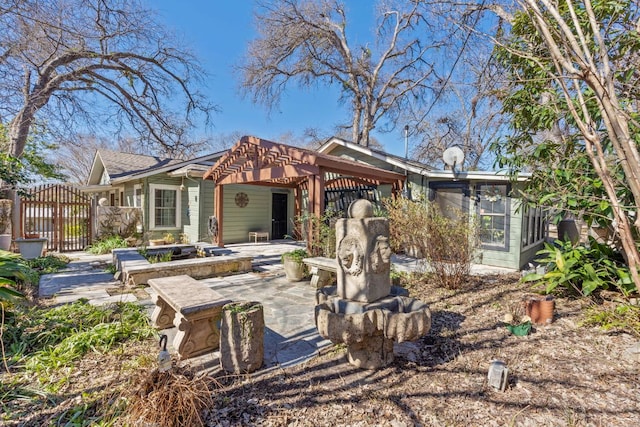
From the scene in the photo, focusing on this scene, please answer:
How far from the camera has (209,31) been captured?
10.4m

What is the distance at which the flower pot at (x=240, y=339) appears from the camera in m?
2.68

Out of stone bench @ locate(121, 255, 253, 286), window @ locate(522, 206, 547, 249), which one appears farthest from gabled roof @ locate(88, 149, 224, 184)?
window @ locate(522, 206, 547, 249)

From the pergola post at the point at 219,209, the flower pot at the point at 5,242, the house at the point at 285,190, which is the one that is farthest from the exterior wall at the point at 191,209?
the flower pot at the point at 5,242

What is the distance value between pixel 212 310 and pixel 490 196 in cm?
726

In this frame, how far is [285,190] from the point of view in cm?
1303

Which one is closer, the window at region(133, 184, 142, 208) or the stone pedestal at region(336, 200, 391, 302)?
the stone pedestal at region(336, 200, 391, 302)

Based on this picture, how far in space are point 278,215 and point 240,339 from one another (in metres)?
10.4

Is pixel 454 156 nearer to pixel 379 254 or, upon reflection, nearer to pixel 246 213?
pixel 379 254

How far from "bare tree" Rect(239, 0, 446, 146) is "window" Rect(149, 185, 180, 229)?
7.69m

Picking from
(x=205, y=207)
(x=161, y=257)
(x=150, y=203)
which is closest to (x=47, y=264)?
(x=161, y=257)

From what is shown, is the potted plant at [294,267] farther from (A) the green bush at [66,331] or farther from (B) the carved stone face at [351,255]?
(B) the carved stone face at [351,255]

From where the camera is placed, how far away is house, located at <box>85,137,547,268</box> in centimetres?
719

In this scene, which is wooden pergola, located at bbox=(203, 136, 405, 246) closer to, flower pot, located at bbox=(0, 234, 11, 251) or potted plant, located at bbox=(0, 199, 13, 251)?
flower pot, located at bbox=(0, 234, 11, 251)

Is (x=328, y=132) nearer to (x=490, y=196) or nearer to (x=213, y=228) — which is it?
(x=213, y=228)
